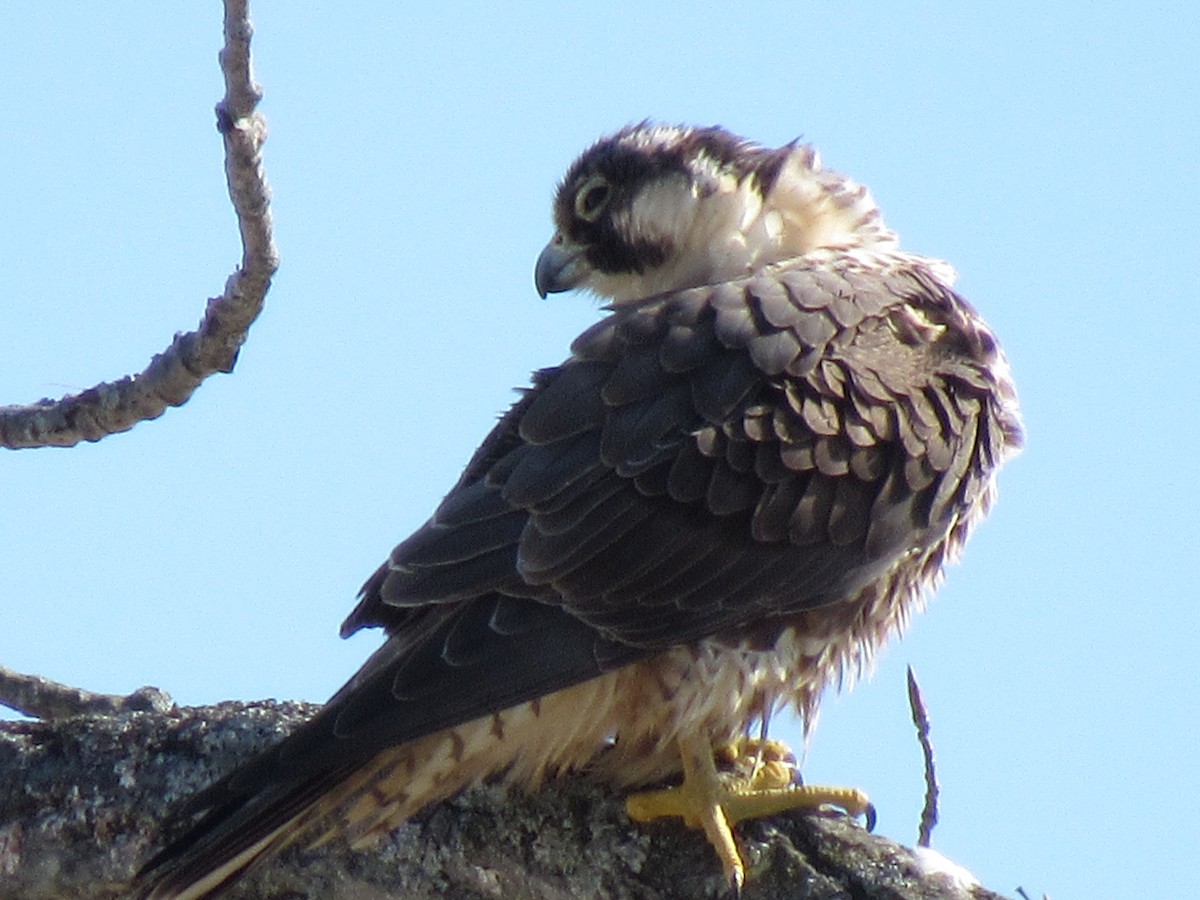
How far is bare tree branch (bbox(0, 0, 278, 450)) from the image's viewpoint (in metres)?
2.81

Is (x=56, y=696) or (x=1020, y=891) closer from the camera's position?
(x=1020, y=891)

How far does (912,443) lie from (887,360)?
0.64 feet

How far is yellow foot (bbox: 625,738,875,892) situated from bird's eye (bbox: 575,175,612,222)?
156cm

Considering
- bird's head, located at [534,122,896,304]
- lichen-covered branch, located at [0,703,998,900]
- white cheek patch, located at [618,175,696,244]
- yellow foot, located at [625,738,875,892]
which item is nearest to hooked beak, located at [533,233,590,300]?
bird's head, located at [534,122,896,304]

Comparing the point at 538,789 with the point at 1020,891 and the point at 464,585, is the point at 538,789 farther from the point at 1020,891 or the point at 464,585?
the point at 1020,891

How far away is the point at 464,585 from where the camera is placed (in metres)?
3.15

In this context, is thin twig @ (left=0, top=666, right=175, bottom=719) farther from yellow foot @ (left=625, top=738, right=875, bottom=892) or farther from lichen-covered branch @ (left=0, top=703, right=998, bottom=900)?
yellow foot @ (left=625, top=738, right=875, bottom=892)

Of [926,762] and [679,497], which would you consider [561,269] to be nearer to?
[679,497]

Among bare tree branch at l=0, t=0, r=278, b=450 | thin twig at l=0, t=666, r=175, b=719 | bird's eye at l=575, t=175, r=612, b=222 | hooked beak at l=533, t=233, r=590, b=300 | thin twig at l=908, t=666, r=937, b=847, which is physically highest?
bird's eye at l=575, t=175, r=612, b=222

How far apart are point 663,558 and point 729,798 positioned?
1.57 feet

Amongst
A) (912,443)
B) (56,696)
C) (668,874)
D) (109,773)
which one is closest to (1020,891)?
(668,874)

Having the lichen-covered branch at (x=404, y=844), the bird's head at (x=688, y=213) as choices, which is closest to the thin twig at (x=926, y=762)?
the lichen-covered branch at (x=404, y=844)

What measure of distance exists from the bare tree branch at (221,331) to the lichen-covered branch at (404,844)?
0.60m

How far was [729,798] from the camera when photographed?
3088 millimetres
